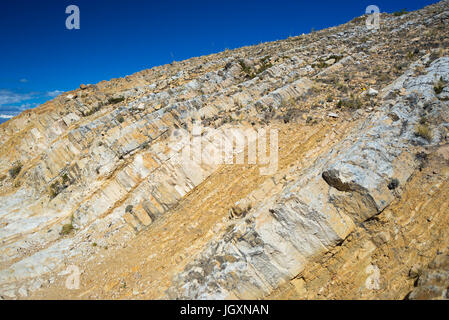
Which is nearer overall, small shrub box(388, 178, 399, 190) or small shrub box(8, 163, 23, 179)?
small shrub box(388, 178, 399, 190)

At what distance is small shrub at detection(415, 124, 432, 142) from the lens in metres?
6.91

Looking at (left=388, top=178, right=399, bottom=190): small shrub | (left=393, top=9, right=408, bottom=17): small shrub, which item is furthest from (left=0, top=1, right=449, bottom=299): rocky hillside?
(left=393, top=9, right=408, bottom=17): small shrub

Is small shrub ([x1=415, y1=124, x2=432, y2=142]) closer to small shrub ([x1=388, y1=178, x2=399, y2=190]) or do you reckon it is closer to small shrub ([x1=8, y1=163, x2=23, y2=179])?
small shrub ([x1=388, y1=178, x2=399, y2=190])

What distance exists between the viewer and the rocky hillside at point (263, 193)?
5965mm

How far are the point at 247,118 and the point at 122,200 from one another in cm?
795

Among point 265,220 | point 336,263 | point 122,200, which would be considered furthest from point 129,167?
point 336,263

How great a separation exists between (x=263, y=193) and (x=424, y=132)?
5.24 metres

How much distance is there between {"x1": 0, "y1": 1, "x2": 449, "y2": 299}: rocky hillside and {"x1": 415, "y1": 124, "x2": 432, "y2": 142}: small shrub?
38mm

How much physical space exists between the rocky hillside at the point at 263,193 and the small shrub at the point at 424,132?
38 millimetres

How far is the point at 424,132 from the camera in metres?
6.95

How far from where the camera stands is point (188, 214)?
976cm
